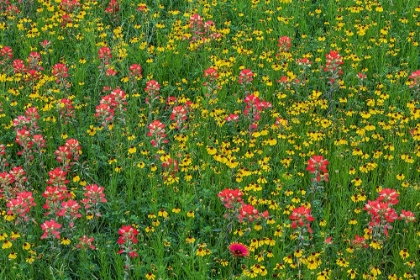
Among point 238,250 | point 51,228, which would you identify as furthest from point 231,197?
point 51,228

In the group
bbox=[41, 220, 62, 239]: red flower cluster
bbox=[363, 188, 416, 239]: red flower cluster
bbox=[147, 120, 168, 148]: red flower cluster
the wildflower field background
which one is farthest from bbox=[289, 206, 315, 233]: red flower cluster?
bbox=[41, 220, 62, 239]: red flower cluster

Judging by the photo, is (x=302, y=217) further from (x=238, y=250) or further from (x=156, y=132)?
(x=156, y=132)

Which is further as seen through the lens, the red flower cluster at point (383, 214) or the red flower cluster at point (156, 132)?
the red flower cluster at point (156, 132)

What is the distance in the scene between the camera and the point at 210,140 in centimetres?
547

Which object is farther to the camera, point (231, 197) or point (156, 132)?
point (156, 132)

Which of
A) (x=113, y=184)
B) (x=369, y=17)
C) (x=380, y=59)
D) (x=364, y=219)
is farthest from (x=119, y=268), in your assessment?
(x=369, y=17)

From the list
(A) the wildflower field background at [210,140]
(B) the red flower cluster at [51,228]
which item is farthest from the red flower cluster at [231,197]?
(B) the red flower cluster at [51,228]

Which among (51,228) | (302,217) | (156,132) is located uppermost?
(156,132)

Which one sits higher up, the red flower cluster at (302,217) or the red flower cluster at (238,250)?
the red flower cluster at (302,217)

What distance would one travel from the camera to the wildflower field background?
4398mm

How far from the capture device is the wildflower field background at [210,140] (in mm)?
4398

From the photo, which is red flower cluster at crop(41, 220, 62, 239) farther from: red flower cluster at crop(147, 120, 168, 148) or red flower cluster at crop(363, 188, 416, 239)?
red flower cluster at crop(363, 188, 416, 239)

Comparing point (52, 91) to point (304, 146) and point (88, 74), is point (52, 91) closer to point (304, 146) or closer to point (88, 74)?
point (88, 74)

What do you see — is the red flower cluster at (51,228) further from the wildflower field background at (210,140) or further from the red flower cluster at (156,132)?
the red flower cluster at (156,132)
